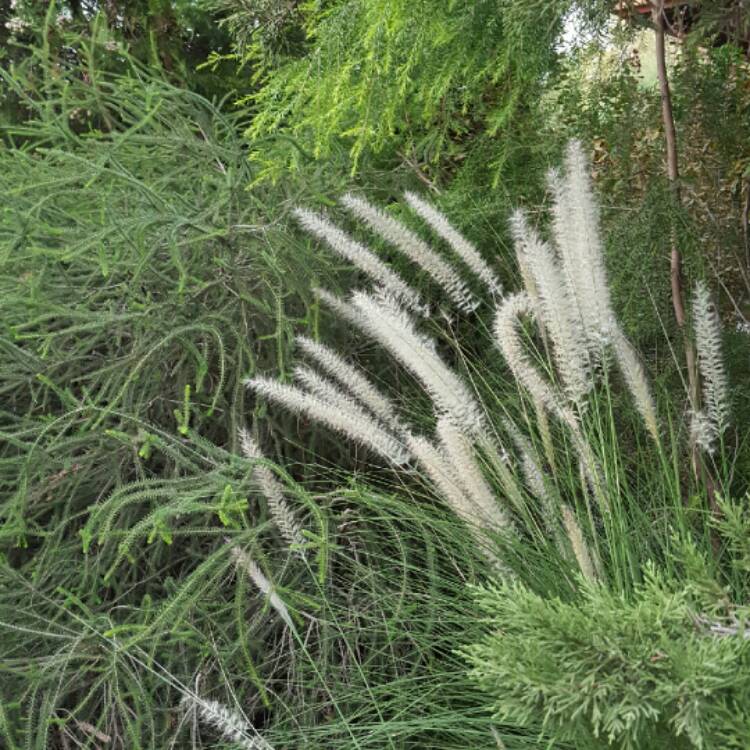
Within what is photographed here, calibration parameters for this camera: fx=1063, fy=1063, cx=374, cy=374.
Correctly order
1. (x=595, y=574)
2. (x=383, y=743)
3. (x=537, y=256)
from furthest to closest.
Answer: (x=383, y=743) < (x=537, y=256) < (x=595, y=574)

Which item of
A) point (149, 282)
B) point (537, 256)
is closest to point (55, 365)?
point (149, 282)

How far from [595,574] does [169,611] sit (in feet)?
2.57

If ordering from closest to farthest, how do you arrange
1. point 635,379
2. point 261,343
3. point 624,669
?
1. point 624,669
2. point 635,379
3. point 261,343

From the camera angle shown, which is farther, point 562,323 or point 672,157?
point 672,157

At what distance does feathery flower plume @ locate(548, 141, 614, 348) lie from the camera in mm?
1845

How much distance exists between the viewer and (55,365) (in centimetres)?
255

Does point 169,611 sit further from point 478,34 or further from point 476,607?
point 478,34

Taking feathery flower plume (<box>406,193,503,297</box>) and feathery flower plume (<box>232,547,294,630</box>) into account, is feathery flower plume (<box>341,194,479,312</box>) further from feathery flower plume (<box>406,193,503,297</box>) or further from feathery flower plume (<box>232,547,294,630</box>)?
feathery flower plume (<box>232,547,294,630</box>)

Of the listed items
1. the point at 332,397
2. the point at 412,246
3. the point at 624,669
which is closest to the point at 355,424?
the point at 332,397

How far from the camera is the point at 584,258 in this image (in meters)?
1.86

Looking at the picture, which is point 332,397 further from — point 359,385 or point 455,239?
point 455,239

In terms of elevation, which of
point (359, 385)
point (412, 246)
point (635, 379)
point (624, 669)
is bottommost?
point (635, 379)

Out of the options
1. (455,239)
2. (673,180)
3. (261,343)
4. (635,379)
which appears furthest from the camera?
(261,343)

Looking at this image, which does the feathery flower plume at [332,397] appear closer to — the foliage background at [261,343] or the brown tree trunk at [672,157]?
the foliage background at [261,343]
